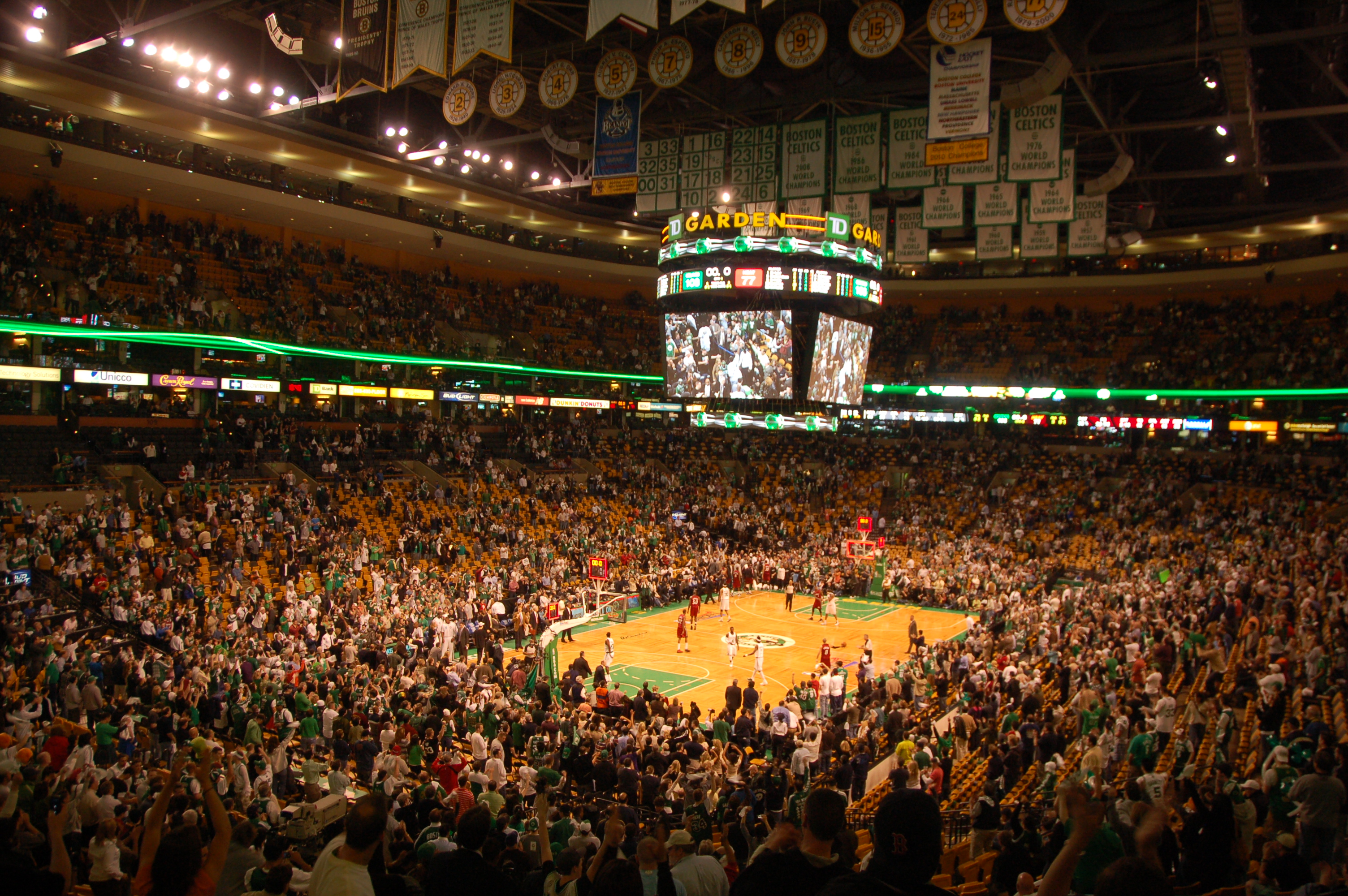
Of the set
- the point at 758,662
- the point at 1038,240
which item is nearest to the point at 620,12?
the point at 1038,240

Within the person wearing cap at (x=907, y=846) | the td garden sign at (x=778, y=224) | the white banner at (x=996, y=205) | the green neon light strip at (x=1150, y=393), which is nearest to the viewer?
the person wearing cap at (x=907, y=846)

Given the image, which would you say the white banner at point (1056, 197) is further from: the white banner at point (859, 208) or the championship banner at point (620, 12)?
the championship banner at point (620, 12)

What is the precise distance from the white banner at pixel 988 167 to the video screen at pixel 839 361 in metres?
7.81

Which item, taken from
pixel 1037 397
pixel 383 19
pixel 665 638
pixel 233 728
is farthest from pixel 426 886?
pixel 1037 397

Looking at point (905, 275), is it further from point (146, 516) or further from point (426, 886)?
point (426, 886)

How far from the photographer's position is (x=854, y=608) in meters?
31.8

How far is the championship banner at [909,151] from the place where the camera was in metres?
17.6

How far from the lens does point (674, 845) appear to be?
4441 mm

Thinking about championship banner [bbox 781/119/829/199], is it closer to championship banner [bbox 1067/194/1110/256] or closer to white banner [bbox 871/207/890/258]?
white banner [bbox 871/207/890/258]

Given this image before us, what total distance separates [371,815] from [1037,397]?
40.6 metres

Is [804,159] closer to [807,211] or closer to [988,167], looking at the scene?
[988,167]

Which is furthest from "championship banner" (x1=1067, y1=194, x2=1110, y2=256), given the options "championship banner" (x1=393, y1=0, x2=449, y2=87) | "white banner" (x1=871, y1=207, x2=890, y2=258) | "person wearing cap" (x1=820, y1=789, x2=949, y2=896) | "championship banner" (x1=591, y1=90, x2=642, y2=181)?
"person wearing cap" (x1=820, y1=789, x2=949, y2=896)

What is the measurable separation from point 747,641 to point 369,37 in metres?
17.6

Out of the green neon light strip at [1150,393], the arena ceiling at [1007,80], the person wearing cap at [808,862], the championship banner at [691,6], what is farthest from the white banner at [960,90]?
the green neon light strip at [1150,393]
